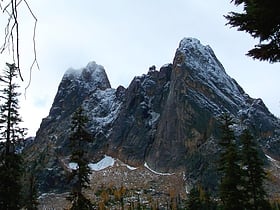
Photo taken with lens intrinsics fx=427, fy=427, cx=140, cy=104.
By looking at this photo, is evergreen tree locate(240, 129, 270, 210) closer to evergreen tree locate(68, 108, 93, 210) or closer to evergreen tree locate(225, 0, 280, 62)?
evergreen tree locate(68, 108, 93, 210)

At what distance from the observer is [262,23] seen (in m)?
8.18

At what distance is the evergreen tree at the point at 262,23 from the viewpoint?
7.65 m

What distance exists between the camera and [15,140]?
2194cm

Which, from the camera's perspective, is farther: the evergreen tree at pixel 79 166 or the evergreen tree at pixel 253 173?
the evergreen tree at pixel 253 173

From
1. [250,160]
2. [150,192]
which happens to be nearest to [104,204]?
[150,192]

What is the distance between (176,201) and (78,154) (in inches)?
5930

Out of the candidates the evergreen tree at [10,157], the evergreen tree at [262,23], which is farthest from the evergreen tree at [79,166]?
the evergreen tree at [262,23]

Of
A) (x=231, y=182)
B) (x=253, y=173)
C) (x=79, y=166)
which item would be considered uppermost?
(x=253, y=173)

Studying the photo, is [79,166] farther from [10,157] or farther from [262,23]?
[262,23]

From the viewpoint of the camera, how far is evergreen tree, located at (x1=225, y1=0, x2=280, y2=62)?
7.65m

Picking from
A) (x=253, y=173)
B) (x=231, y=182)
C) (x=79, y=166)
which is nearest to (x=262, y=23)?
(x=79, y=166)

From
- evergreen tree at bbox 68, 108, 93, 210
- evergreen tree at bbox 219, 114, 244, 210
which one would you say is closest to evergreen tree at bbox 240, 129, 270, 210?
evergreen tree at bbox 219, 114, 244, 210

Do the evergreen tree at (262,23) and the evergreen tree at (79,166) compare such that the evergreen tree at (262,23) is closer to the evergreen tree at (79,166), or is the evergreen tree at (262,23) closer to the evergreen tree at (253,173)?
the evergreen tree at (79,166)

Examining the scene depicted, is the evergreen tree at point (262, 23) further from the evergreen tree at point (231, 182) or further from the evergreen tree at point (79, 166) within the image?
the evergreen tree at point (231, 182)
